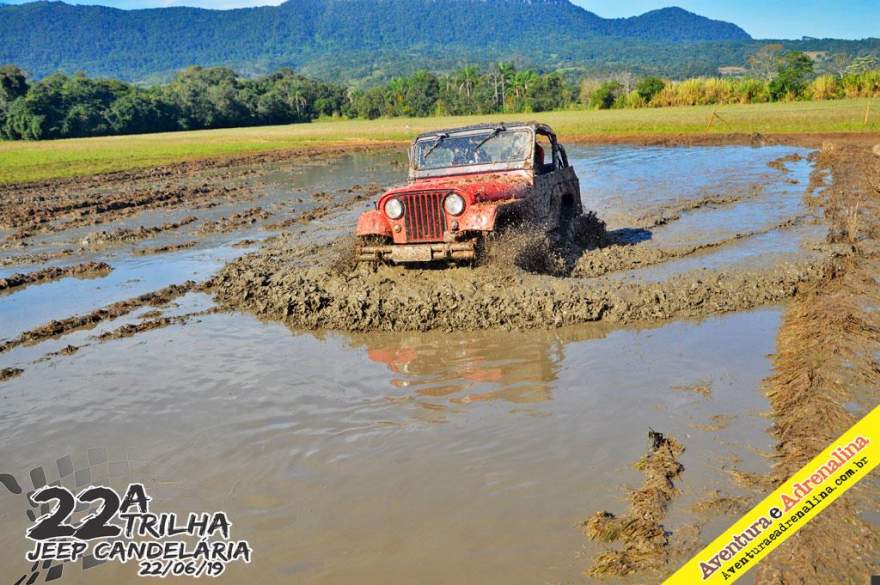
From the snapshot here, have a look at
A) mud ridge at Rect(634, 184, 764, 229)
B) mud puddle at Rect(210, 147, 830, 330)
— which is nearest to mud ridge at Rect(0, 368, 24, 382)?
mud puddle at Rect(210, 147, 830, 330)

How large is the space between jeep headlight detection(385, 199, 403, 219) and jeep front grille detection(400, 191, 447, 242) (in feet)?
0.16

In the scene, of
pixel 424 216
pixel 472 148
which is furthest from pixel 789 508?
pixel 472 148

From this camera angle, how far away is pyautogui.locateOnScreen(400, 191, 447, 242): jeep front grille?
815 centimetres

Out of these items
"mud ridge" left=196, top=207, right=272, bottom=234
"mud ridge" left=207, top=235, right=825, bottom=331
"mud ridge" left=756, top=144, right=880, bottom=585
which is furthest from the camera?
"mud ridge" left=196, top=207, right=272, bottom=234

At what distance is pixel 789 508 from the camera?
1.64 metres

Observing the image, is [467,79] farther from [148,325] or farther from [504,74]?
[148,325]

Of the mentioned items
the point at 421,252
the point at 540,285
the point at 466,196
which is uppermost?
the point at 466,196

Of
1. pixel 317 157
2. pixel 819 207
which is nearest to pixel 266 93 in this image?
pixel 317 157

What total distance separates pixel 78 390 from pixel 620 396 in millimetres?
4942

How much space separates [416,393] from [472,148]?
182 inches

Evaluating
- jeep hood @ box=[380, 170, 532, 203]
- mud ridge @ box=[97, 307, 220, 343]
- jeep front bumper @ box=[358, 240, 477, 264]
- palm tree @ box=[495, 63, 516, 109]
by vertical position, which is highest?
palm tree @ box=[495, 63, 516, 109]

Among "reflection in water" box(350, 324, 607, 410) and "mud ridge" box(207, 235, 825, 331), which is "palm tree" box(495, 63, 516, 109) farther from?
"reflection in water" box(350, 324, 607, 410)

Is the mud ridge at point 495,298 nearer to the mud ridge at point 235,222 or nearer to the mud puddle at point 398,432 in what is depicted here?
the mud puddle at point 398,432

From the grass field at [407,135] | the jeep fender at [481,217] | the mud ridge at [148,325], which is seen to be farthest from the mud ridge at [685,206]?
the grass field at [407,135]
